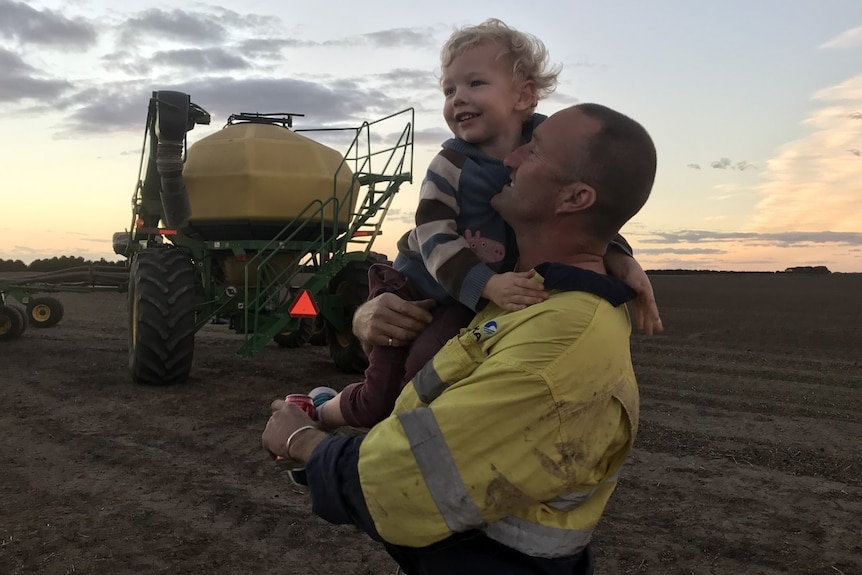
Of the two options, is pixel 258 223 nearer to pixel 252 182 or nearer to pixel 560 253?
pixel 252 182

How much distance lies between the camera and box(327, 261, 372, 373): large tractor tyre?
857 centimetres

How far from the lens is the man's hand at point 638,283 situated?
1683 millimetres

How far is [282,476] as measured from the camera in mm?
5031

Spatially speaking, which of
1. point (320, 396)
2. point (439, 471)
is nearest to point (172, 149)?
point (320, 396)

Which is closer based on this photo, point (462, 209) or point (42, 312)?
point (462, 209)

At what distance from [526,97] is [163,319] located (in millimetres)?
6139

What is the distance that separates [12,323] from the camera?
39.9 feet

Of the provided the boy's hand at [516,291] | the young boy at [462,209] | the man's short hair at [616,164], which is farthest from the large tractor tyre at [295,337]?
the man's short hair at [616,164]

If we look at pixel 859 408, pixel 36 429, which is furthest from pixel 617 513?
pixel 36 429

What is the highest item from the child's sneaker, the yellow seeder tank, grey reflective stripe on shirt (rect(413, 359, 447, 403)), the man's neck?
the yellow seeder tank

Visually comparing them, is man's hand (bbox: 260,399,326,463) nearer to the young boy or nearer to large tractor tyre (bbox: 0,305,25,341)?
the young boy

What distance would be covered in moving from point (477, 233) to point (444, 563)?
71cm

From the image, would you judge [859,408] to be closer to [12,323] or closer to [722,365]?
[722,365]

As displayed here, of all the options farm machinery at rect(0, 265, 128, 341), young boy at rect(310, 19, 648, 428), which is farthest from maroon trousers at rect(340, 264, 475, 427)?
farm machinery at rect(0, 265, 128, 341)
